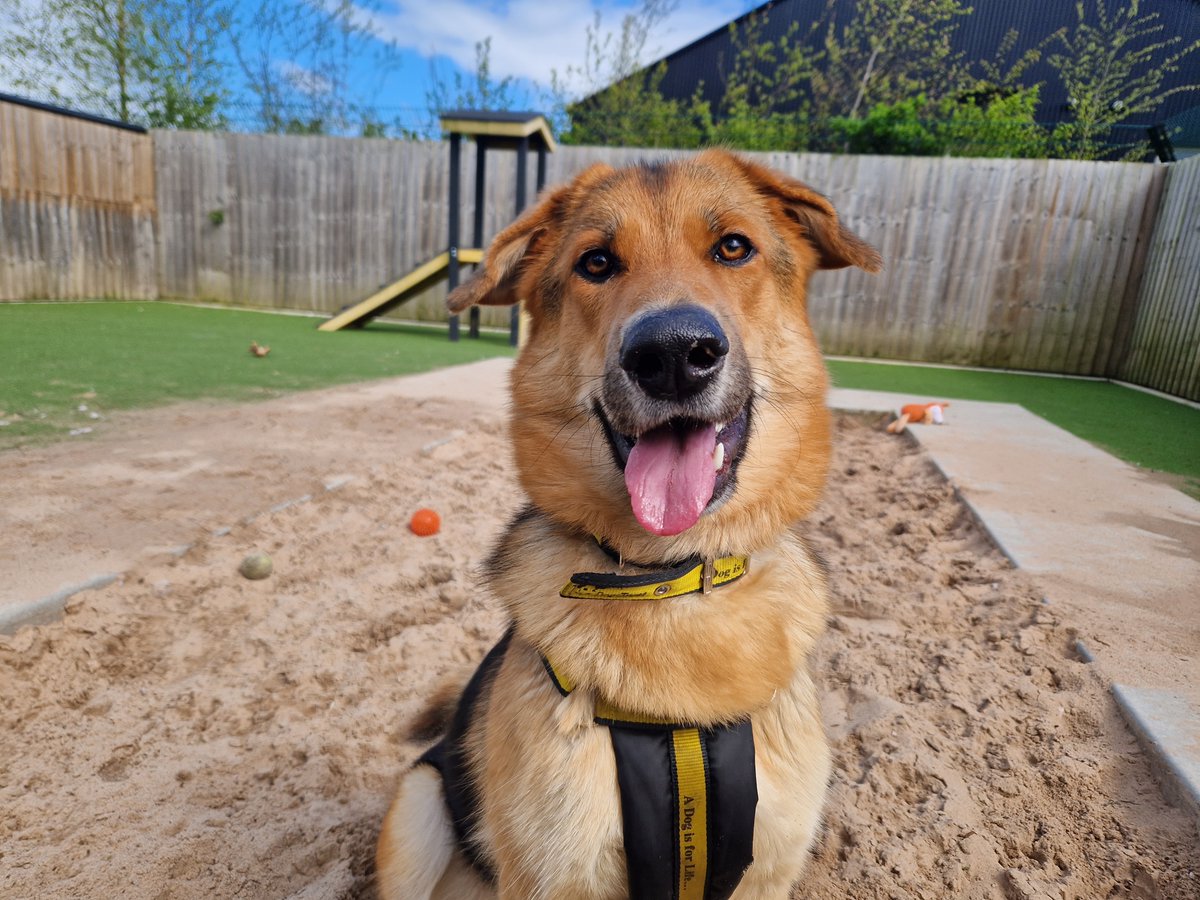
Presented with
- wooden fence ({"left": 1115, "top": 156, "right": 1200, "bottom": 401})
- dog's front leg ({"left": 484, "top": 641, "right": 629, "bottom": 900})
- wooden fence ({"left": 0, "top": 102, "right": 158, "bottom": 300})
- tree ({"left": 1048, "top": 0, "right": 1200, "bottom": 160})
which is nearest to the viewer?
dog's front leg ({"left": 484, "top": 641, "right": 629, "bottom": 900})

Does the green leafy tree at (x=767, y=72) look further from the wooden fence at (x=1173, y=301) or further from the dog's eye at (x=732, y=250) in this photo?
the dog's eye at (x=732, y=250)

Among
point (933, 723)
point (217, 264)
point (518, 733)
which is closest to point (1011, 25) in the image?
point (217, 264)

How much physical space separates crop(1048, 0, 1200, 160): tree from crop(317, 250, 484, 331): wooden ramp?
13401 mm

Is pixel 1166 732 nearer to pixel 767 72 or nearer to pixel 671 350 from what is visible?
pixel 671 350

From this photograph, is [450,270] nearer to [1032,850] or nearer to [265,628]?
[265,628]

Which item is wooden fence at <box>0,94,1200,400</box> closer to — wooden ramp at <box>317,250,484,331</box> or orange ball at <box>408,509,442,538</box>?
wooden ramp at <box>317,250,484,331</box>

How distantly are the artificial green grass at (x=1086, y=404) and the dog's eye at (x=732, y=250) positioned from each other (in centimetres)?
327

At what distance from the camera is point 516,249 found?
6.97 ft

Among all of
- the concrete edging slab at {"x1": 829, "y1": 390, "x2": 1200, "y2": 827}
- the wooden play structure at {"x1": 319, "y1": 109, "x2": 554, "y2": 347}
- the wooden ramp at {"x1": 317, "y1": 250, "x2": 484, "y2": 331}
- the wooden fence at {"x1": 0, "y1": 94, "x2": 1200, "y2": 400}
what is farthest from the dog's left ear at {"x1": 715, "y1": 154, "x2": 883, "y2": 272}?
the wooden ramp at {"x1": 317, "y1": 250, "x2": 484, "y2": 331}

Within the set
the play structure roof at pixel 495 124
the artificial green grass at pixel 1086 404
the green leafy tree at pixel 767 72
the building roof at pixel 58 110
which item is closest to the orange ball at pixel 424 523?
the artificial green grass at pixel 1086 404

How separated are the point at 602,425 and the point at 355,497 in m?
3.05

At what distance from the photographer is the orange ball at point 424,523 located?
4.01 m

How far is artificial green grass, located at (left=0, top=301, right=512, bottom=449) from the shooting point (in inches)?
217

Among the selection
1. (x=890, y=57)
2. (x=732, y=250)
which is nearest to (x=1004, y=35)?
(x=890, y=57)
